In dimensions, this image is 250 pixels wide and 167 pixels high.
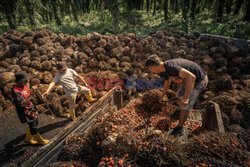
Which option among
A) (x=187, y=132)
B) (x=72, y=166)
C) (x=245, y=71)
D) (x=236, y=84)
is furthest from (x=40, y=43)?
(x=245, y=71)

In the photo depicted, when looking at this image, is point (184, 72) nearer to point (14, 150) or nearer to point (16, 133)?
point (14, 150)

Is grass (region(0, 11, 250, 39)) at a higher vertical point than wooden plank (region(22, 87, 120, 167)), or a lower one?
higher

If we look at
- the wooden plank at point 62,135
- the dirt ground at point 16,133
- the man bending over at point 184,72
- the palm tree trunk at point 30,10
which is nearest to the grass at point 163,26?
the palm tree trunk at point 30,10

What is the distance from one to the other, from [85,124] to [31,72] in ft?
13.7

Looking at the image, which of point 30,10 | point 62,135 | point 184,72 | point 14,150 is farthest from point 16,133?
point 30,10

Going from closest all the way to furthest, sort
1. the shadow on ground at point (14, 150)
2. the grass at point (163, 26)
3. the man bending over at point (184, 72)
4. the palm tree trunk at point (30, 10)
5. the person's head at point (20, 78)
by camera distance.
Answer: the man bending over at point (184, 72)
the person's head at point (20, 78)
the shadow on ground at point (14, 150)
the grass at point (163, 26)
the palm tree trunk at point (30, 10)

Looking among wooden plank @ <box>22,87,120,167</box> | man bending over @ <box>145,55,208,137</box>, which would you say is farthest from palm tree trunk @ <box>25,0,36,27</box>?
man bending over @ <box>145,55,208,137</box>

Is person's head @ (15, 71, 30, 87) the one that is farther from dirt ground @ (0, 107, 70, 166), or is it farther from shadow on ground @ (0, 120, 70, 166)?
shadow on ground @ (0, 120, 70, 166)

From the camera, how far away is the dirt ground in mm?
3372

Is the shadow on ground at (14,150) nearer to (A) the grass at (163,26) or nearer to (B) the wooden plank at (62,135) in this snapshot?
(B) the wooden plank at (62,135)

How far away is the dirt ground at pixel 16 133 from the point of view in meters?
3.37

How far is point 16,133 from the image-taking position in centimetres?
402

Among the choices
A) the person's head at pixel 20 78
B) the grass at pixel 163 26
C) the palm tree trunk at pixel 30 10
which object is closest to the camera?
the person's head at pixel 20 78

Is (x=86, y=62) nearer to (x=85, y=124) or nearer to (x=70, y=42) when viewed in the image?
(x=70, y=42)
